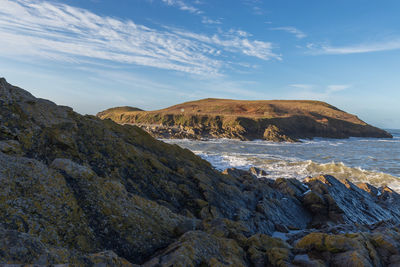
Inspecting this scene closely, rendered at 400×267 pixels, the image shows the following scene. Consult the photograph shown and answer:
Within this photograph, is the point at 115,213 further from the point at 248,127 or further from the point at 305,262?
the point at 248,127

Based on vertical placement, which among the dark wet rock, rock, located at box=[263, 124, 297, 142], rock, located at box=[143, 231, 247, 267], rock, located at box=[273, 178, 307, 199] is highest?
rock, located at box=[263, 124, 297, 142]

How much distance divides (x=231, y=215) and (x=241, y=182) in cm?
457

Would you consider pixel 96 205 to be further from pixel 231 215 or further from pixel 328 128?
pixel 328 128

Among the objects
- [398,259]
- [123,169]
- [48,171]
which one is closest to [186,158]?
[123,169]

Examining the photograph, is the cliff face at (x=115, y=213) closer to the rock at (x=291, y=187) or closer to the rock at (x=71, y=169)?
the rock at (x=71, y=169)

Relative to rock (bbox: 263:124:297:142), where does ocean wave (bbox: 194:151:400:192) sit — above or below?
below

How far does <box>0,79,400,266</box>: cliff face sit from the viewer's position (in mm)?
3609

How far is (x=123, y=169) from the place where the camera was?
743cm

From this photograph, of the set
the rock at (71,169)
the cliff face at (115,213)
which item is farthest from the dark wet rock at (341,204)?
the rock at (71,169)

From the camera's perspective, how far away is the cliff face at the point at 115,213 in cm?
361

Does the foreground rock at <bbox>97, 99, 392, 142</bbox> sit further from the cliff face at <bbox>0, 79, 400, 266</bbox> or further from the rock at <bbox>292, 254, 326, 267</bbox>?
the rock at <bbox>292, 254, 326, 267</bbox>

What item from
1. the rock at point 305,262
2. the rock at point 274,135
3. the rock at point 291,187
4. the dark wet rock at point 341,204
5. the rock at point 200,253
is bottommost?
the dark wet rock at point 341,204

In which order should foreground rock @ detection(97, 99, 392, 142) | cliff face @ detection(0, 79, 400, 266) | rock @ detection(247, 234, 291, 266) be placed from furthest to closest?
foreground rock @ detection(97, 99, 392, 142) → rock @ detection(247, 234, 291, 266) → cliff face @ detection(0, 79, 400, 266)

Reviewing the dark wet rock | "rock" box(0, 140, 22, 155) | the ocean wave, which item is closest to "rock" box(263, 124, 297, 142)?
the ocean wave
